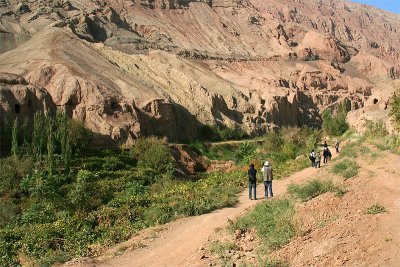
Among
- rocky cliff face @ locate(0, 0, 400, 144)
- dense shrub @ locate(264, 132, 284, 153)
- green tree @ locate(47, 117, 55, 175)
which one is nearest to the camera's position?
green tree @ locate(47, 117, 55, 175)

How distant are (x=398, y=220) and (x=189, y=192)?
1030 centimetres

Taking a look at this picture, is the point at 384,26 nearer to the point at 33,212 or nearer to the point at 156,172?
the point at 156,172

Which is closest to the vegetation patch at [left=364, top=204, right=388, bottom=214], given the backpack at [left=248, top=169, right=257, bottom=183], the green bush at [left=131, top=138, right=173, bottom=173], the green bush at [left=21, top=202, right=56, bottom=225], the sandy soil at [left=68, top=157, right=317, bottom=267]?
the sandy soil at [left=68, top=157, right=317, bottom=267]

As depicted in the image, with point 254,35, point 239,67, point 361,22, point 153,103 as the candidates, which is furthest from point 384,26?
point 153,103

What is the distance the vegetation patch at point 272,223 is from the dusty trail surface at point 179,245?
33.7 inches

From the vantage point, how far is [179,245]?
10656 millimetres

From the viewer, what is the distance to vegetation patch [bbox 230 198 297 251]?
876cm

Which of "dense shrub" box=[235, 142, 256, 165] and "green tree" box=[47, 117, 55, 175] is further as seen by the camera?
"dense shrub" box=[235, 142, 256, 165]

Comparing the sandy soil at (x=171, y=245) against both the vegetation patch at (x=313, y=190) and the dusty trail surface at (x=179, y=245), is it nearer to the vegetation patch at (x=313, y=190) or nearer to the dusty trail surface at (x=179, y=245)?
the dusty trail surface at (x=179, y=245)

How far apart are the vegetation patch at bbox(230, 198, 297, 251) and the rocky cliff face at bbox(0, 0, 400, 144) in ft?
72.5

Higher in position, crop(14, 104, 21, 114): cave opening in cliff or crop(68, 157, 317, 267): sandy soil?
crop(14, 104, 21, 114): cave opening in cliff

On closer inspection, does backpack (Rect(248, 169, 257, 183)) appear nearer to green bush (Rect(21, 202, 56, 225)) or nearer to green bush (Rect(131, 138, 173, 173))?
green bush (Rect(21, 202, 56, 225))

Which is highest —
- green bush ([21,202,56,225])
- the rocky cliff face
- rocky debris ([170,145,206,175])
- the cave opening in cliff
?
the rocky cliff face

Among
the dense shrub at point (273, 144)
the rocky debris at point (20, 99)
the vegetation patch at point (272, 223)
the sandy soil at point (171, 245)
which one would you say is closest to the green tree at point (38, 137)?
the rocky debris at point (20, 99)
